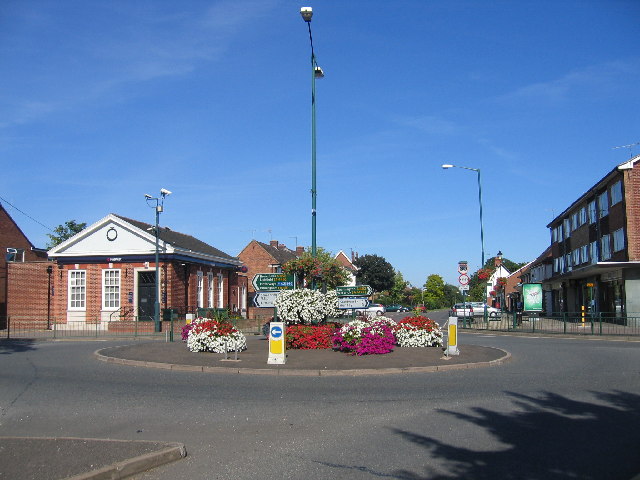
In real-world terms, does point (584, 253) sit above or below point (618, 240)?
below

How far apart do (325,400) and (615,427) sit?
174 inches

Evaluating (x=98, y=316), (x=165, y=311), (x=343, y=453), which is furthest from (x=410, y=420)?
(x=98, y=316)

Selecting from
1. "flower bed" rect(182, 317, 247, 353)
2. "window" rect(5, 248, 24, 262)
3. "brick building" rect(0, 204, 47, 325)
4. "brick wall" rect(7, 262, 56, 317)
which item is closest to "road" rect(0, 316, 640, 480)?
"flower bed" rect(182, 317, 247, 353)

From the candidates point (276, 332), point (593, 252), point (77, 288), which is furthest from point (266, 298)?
point (593, 252)

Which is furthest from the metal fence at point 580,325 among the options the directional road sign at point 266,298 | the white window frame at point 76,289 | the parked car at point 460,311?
the white window frame at point 76,289

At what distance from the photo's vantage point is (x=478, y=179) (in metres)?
41.3

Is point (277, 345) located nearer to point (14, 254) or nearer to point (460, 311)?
point (14, 254)

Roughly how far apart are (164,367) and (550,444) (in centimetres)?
1025

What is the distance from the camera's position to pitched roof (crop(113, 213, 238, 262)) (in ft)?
126

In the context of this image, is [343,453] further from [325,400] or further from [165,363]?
[165,363]

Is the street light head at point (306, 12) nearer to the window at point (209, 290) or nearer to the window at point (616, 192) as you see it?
the window at point (616, 192)

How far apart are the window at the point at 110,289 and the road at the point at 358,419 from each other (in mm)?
24047

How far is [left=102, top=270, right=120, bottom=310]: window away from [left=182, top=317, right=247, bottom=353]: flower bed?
21.7 meters

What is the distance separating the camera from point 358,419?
8672 mm
